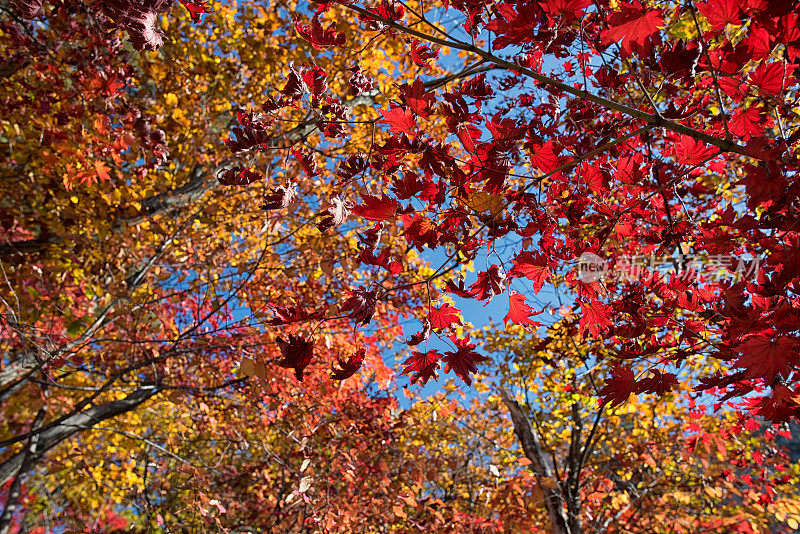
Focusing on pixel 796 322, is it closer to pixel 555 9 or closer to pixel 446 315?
pixel 446 315

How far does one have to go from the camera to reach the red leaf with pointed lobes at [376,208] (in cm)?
132

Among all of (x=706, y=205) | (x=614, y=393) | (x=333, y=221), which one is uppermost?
(x=706, y=205)

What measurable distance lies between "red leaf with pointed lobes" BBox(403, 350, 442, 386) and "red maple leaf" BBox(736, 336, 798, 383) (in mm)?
982

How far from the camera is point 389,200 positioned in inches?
52.7

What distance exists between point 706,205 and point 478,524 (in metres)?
5.11

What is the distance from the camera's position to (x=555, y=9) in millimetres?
1147

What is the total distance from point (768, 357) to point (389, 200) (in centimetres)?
129

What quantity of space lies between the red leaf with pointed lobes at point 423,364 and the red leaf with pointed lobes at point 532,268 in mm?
460

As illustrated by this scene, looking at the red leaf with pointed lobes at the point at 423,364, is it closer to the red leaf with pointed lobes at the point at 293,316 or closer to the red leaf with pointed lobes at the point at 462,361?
the red leaf with pointed lobes at the point at 462,361

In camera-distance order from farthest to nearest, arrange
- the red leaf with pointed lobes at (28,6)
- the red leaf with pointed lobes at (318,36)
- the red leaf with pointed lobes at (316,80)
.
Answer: the red leaf with pointed lobes at (28,6) < the red leaf with pointed lobes at (316,80) < the red leaf with pointed lobes at (318,36)

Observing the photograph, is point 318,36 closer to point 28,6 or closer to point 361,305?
point 361,305

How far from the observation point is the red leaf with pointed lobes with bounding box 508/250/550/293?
146 centimetres

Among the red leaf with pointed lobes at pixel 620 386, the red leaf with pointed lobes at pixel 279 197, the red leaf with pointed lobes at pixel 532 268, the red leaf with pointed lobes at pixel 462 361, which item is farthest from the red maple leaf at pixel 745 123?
the red leaf with pointed lobes at pixel 279 197

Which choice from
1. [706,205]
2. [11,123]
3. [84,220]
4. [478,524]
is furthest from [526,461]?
[11,123]
